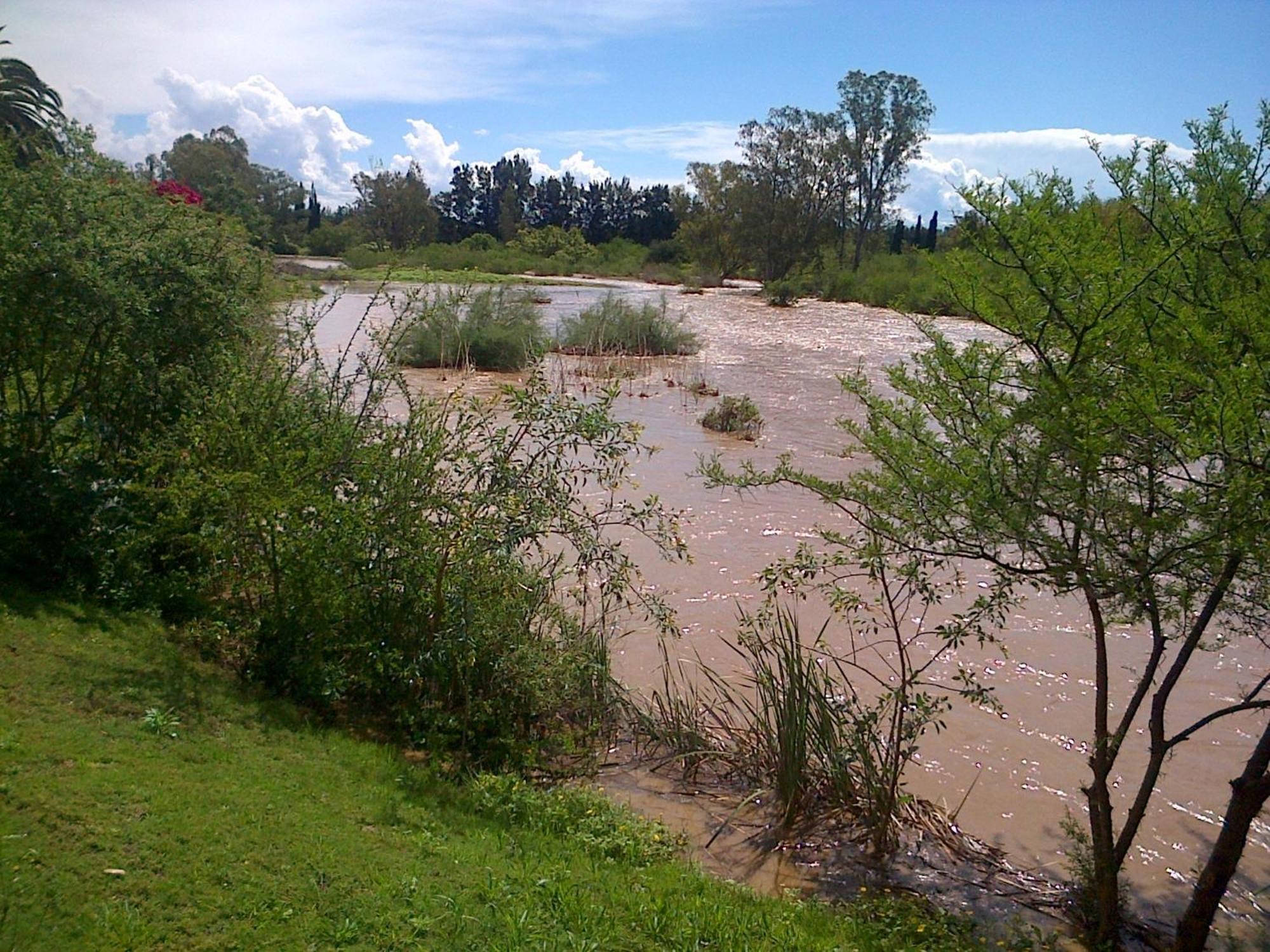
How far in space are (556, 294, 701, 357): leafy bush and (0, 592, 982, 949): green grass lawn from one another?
2057cm

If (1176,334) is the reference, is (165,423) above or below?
below

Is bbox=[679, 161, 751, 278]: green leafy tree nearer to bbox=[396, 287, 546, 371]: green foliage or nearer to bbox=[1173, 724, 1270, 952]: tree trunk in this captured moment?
Answer: bbox=[396, 287, 546, 371]: green foliage

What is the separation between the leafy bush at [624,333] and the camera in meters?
27.5

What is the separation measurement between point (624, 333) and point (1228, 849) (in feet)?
80.8

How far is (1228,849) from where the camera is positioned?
473 cm

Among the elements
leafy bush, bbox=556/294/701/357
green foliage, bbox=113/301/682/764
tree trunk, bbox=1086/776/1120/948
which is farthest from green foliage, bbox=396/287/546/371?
tree trunk, bbox=1086/776/1120/948

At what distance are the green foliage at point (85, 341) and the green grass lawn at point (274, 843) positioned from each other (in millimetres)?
621

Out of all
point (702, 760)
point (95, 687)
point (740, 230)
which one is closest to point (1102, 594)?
point (702, 760)

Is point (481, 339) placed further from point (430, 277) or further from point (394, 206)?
point (394, 206)

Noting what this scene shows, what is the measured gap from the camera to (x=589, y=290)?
5909cm

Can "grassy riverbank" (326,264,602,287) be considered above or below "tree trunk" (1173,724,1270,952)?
above

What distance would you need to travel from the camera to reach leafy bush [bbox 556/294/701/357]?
2753 cm

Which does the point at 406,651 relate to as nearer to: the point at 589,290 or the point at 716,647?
the point at 716,647

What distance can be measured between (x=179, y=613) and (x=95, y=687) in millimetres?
1465
